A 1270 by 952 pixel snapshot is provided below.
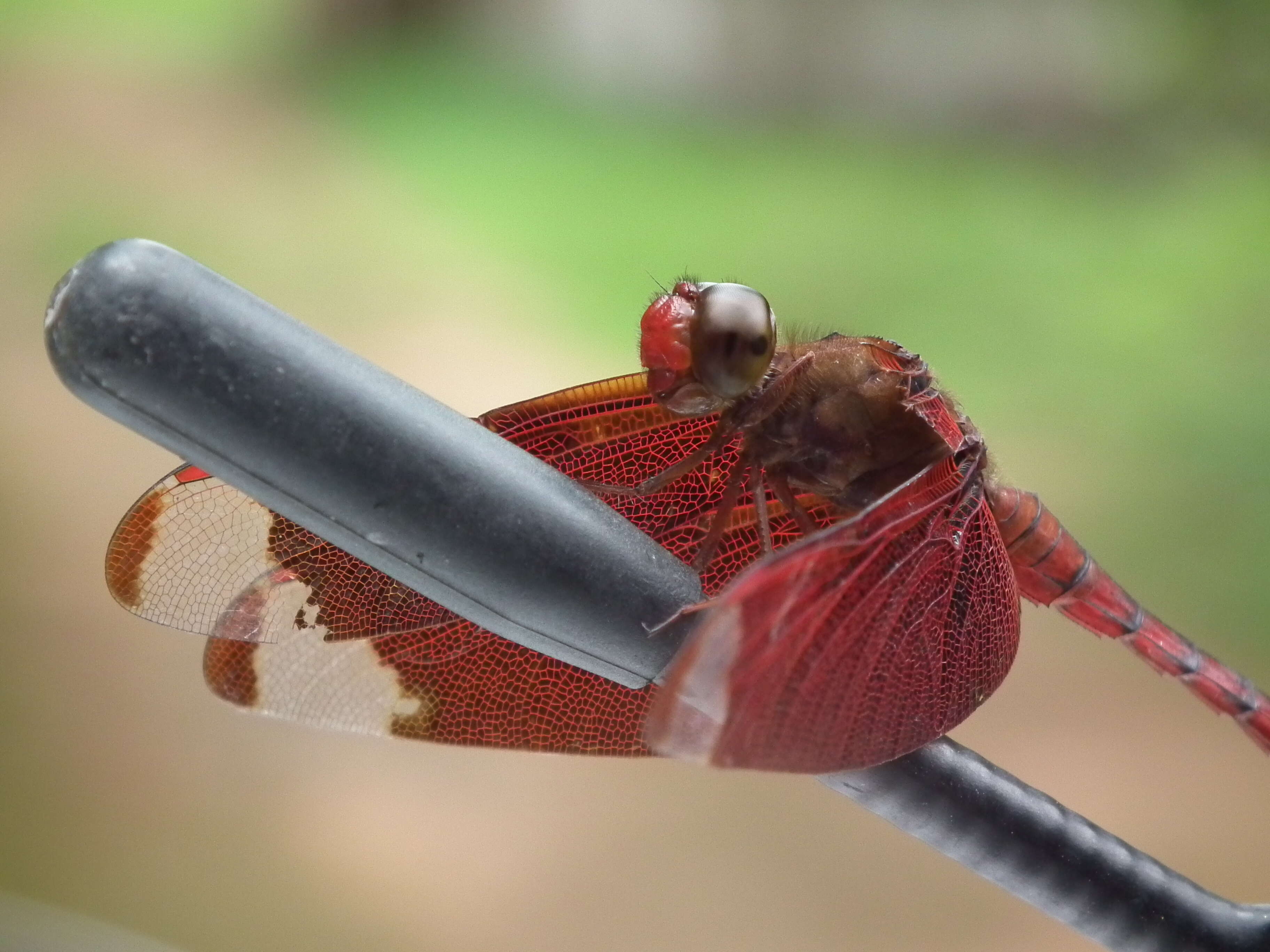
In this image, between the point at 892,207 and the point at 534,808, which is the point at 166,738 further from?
the point at 892,207

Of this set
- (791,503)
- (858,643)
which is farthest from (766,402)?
(858,643)

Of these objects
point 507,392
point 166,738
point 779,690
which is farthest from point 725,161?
point 779,690

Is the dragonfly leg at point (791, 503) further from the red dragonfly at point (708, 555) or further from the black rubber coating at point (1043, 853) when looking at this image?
the black rubber coating at point (1043, 853)

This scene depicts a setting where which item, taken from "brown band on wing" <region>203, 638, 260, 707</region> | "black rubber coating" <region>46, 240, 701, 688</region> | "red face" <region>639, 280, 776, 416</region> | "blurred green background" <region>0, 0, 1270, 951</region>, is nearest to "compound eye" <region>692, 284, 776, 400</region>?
"red face" <region>639, 280, 776, 416</region>

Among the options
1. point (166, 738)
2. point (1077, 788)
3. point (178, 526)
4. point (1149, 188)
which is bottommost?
point (166, 738)

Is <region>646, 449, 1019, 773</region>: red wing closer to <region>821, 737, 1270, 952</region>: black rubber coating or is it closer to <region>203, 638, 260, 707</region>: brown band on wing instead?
<region>821, 737, 1270, 952</region>: black rubber coating

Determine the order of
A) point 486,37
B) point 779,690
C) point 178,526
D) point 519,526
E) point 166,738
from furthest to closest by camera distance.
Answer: point 486,37 → point 166,738 → point 178,526 → point 779,690 → point 519,526

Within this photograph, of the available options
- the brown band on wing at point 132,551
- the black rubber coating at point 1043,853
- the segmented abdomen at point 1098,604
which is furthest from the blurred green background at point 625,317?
the black rubber coating at point 1043,853

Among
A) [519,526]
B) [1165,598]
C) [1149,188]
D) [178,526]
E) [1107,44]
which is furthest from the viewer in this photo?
[1107,44]
